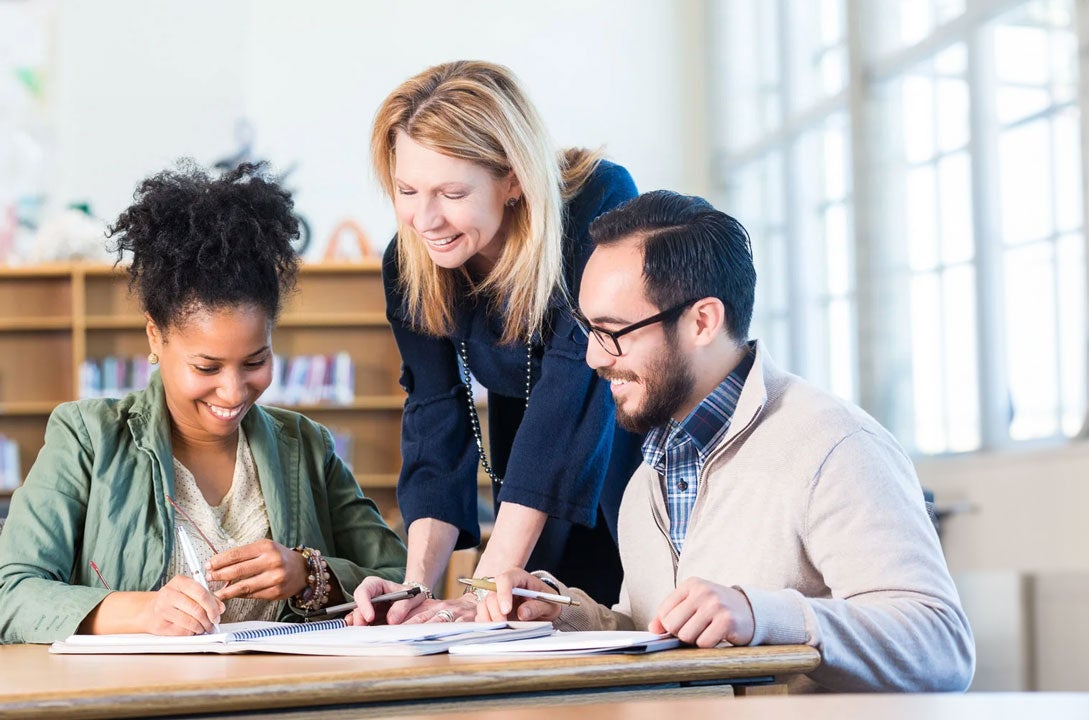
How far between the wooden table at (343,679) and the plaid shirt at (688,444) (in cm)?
45

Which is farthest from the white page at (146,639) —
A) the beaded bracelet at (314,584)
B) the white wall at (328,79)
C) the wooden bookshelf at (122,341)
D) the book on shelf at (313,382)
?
the white wall at (328,79)

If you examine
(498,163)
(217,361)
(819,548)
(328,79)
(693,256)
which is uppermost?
(328,79)

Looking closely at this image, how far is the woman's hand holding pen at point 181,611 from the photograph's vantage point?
1528mm

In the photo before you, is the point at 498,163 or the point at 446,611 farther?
the point at 498,163

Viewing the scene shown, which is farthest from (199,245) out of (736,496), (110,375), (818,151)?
(818,151)

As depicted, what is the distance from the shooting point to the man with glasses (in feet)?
4.42

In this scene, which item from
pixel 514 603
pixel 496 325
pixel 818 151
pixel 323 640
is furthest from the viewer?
pixel 818 151

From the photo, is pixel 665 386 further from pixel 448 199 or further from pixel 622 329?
pixel 448 199

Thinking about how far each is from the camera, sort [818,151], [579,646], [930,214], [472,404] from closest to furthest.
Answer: [579,646] → [472,404] → [930,214] → [818,151]

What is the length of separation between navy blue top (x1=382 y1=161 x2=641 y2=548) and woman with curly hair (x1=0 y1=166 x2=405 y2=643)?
0.46ft

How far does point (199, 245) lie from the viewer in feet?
6.50

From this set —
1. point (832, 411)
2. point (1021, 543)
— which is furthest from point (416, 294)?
point (1021, 543)

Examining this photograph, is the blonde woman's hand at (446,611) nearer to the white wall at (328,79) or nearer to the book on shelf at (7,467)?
the book on shelf at (7,467)

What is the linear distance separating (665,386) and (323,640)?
57 centimetres
